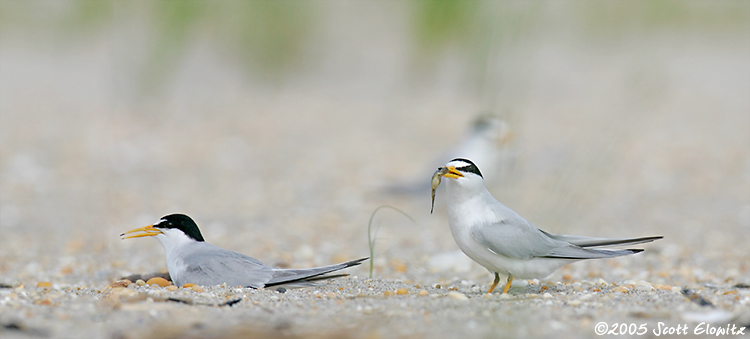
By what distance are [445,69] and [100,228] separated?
20.7ft

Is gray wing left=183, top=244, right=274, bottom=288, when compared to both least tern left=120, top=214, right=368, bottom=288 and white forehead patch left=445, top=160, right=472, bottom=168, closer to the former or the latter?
least tern left=120, top=214, right=368, bottom=288

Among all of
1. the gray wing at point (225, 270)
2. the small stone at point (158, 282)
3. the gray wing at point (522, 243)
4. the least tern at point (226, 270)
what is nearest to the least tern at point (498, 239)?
the gray wing at point (522, 243)

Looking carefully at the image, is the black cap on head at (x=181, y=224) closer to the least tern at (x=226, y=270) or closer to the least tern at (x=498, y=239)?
the least tern at (x=226, y=270)

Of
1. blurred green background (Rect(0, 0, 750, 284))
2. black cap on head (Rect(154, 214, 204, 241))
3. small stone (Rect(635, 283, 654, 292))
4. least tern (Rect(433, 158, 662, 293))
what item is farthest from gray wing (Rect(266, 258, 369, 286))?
blurred green background (Rect(0, 0, 750, 284))

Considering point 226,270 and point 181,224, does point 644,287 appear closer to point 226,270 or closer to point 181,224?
point 226,270

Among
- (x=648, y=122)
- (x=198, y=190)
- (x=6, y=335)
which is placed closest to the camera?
(x=6, y=335)

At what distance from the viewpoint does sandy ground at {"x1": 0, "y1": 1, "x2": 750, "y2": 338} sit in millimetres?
2619

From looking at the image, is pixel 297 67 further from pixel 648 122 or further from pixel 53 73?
pixel 648 122

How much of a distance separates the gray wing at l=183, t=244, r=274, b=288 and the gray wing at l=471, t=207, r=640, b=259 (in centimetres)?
97

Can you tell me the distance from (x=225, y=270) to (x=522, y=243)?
1318mm

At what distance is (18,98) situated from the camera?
32.8 feet

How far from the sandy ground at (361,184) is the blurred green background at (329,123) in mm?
39

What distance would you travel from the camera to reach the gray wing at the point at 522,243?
3059mm

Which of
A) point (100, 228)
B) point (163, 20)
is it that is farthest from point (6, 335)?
point (163, 20)
